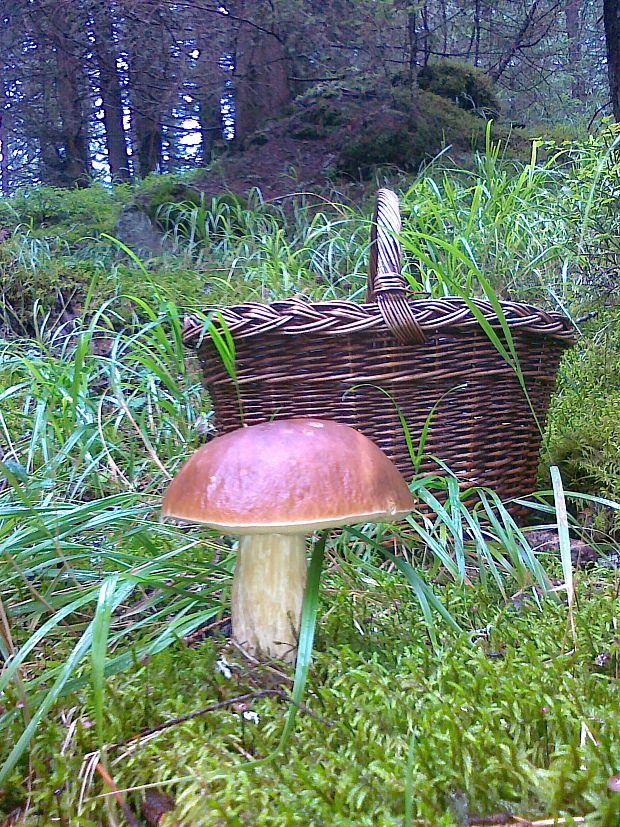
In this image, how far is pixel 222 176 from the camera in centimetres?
507

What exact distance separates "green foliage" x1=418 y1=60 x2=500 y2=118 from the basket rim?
4.42 m

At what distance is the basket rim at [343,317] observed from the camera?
4.89 ft

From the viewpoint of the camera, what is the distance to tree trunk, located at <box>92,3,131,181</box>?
15.9 feet

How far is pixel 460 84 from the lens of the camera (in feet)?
17.3

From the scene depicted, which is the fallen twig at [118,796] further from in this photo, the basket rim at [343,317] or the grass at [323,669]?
the basket rim at [343,317]

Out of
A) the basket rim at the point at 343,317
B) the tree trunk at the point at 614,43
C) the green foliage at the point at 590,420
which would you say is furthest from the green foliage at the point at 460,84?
the basket rim at the point at 343,317

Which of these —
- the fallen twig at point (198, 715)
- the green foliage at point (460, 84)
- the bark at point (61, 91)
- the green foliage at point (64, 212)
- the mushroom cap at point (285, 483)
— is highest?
the bark at point (61, 91)

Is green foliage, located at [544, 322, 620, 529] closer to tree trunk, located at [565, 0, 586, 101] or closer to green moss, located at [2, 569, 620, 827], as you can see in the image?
green moss, located at [2, 569, 620, 827]

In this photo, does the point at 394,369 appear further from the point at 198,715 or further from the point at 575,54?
the point at 575,54

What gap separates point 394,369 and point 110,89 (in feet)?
18.7

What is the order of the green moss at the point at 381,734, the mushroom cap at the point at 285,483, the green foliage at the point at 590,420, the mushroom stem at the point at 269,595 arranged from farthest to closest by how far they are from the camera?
the green foliage at the point at 590,420 < the mushroom stem at the point at 269,595 < the mushroom cap at the point at 285,483 < the green moss at the point at 381,734

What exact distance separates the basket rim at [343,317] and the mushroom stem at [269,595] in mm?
602

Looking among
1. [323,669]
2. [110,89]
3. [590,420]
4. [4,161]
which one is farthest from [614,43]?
[4,161]

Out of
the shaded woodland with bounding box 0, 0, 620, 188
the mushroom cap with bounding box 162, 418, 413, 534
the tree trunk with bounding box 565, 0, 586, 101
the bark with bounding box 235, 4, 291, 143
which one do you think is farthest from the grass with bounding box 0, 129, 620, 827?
the tree trunk with bounding box 565, 0, 586, 101
